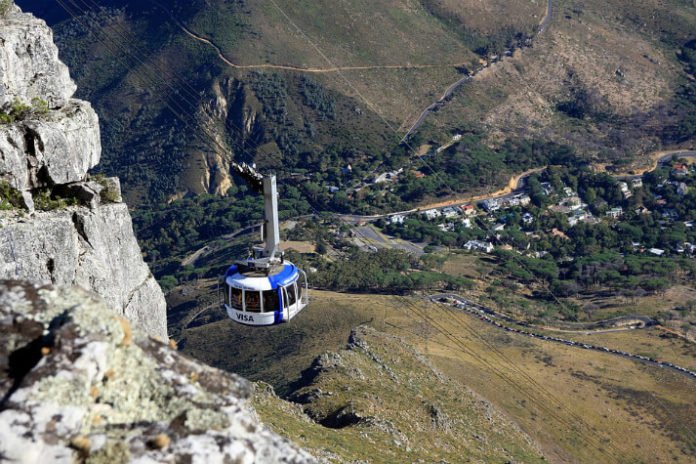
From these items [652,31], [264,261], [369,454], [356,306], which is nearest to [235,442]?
[264,261]

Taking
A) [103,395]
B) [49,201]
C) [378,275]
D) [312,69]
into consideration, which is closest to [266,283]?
[49,201]

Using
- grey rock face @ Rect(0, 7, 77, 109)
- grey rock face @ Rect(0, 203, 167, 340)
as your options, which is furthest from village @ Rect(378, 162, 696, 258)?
grey rock face @ Rect(0, 7, 77, 109)

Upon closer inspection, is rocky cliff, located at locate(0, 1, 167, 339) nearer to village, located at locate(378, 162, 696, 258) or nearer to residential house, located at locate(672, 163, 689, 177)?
village, located at locate(378, 162, 696, 258)

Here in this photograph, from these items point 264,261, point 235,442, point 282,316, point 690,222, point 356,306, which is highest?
point 235,442

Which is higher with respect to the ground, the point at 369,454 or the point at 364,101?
the point at 369,454

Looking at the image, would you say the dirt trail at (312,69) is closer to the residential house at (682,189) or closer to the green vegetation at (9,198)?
the residential house at (682,189)

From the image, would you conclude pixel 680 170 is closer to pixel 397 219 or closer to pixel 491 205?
pixel 491 205

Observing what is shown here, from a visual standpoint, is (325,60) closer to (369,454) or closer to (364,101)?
(364,101)
